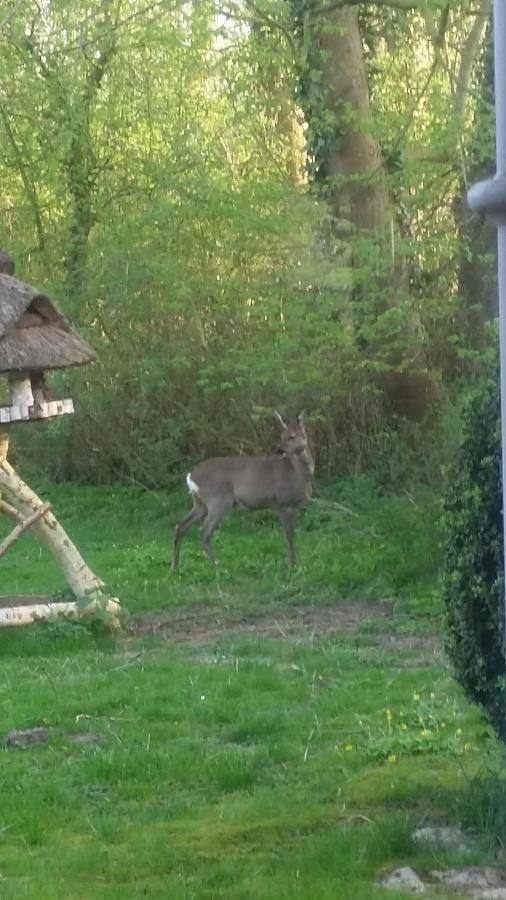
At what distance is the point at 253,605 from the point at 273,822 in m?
5.90

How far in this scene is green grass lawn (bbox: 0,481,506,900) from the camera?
5.21 meters

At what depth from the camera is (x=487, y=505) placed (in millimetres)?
5348

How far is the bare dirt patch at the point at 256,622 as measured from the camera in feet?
34.2

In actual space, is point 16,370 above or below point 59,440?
above

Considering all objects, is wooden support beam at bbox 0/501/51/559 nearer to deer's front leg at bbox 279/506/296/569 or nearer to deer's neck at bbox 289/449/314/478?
deer's front leg at bbox 279/506/296/569

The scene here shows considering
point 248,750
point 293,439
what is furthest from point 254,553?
point 248,750

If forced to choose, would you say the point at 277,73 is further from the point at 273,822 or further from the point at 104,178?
the point at 273,822

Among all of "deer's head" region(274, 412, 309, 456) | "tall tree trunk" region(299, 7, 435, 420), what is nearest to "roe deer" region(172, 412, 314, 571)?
"deer's head" region(274, 412, 309, 456)

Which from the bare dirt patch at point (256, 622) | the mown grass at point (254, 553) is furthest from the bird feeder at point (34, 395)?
the mown grass at point (254, 553)

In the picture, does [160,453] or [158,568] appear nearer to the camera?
[158,568]

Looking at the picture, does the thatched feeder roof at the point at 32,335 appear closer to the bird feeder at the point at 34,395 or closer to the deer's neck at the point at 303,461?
the bird feeder at the point at 34,395

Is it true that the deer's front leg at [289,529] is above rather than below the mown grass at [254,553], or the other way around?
above

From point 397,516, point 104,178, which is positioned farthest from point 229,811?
point 104,178

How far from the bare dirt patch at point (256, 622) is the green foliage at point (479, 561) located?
15.0ft
